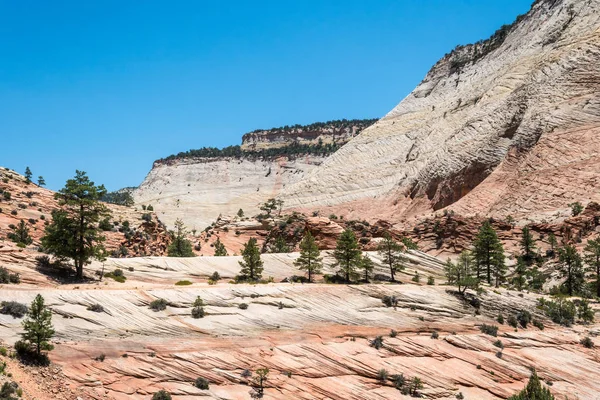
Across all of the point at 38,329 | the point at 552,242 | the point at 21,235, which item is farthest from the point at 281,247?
the point at 38,329

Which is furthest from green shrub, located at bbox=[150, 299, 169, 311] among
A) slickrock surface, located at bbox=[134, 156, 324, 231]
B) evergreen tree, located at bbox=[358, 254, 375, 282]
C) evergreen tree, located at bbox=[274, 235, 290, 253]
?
slickrock surface, located at bbox=[134, 156, 324, 231]

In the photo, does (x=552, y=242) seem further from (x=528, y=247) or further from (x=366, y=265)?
(x=366, y=265)

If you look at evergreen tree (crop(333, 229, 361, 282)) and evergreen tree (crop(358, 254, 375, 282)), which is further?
evergreen tree (crop(358, 254, 375, 282))

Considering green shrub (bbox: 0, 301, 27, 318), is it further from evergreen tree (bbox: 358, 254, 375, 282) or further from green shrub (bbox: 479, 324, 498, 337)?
green shrub (bbox: 479, 324, 498, 337)

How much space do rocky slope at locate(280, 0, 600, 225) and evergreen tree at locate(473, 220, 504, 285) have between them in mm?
13105

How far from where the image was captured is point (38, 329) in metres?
28.1

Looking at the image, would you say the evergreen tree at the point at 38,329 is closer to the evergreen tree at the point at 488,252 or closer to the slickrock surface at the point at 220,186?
the evergreen tree at the point at 488,252

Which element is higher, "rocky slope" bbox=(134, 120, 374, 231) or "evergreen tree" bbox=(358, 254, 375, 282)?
"rocky slope" bbox=(134, 120, 374, 231)

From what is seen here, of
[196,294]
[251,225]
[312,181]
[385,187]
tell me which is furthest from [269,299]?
[312,181]

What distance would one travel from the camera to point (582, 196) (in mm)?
64125

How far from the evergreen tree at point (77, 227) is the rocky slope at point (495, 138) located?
171 feet

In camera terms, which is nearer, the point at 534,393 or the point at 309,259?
the point at 534,393

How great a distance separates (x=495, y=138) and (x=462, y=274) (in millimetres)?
41920

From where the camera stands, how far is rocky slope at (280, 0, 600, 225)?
7106 cm
